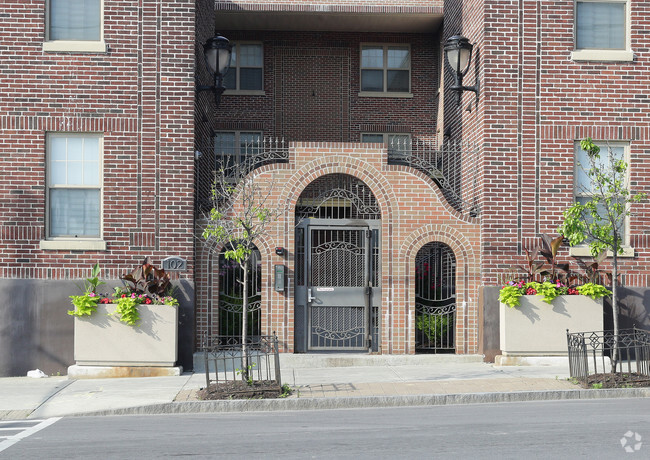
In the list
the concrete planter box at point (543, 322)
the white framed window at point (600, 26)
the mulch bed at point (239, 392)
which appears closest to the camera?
the mulch bed at point (239, 392)

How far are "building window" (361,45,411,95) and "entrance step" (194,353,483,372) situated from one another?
9.92m

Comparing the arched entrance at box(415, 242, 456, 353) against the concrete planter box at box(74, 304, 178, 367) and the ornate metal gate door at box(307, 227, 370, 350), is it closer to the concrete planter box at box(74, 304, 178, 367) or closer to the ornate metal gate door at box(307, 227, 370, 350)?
the ornate metal gate door at box(307, 227, 370, 350)

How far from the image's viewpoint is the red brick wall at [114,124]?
1412cm

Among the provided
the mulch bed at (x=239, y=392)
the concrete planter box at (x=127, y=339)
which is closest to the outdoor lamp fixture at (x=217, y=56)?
the concrete planter box at (x=127, y=339)

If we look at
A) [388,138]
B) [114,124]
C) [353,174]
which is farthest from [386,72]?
[114,124]

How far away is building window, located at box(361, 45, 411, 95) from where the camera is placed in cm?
2256

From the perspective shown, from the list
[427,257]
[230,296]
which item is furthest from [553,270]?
[230,296]

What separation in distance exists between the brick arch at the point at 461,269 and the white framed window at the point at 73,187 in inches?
217

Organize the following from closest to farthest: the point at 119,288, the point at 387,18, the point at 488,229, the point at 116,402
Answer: the point at 116,402 < the point at 119,288 < the point at 488,229 < the point at 387,18

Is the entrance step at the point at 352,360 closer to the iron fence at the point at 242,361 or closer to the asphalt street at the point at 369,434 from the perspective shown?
the iron fence at the point at 242,361

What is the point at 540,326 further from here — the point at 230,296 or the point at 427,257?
the point at 230,296

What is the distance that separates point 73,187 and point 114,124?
1306mm

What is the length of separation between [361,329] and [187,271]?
329cm

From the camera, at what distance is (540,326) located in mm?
14133
